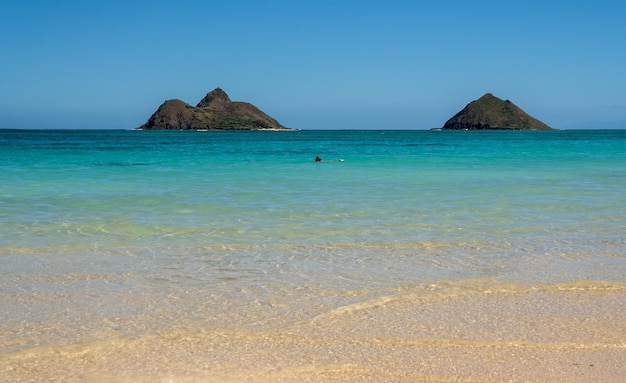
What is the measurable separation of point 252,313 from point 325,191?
1086 cm

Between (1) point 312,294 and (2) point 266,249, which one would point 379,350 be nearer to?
(1) point 312,294

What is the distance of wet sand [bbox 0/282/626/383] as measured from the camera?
387 centimetres

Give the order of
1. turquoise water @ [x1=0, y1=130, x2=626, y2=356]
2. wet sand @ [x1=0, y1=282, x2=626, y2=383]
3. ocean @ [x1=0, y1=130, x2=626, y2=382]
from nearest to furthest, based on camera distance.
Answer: wet sand @ [x1=0, y1=282, x2=626, y2=383] → ocean @ [x1=0, y1=130, x2=626, y2=382] → turquoise water @ [x1=0, y1=130, x2=626, y2=356]

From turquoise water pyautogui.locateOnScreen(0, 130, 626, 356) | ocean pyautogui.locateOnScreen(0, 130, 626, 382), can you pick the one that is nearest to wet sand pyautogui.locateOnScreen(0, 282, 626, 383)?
→ ocean pyautogui.locateOnScreen(0, 130, 626, 382)

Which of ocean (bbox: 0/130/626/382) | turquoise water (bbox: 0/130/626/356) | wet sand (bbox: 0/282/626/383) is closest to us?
wet sand (bbox: 0/282/626/383)

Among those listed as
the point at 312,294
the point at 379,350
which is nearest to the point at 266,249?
the point at 312,294

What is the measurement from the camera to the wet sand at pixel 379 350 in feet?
12.7

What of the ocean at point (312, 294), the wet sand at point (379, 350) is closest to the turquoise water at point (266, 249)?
the ocean at point (312, 294)

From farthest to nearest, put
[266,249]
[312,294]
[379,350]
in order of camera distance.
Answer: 1. [266,249]
2. [312,294]
3. [379,350]

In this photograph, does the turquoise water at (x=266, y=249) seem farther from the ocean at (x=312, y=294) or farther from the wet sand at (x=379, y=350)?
the wet sand at (x=379, y=350)

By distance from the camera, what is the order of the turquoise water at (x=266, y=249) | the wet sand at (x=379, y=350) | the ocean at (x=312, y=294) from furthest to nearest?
the turquoise water at (x=266, y=249) < the ocean at (x=312, y=294) < the wet sand at (x=379, y=350)

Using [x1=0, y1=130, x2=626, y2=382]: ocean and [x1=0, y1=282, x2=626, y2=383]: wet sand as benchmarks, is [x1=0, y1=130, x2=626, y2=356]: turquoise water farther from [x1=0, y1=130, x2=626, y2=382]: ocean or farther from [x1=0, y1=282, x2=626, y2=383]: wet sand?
[x1=0, y1=282, x2=626, y2=383]: wet sand

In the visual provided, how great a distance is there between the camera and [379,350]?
4.27 m

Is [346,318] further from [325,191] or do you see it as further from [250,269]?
[325,191]
